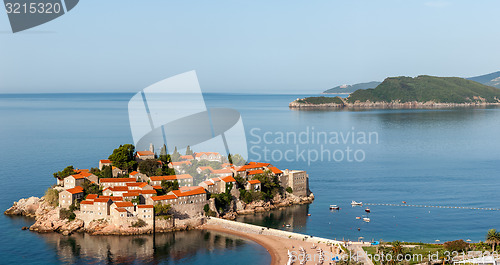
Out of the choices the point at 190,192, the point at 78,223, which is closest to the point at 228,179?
the point at 190,192

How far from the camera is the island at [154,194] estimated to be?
212 feet

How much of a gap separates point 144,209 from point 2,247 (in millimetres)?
16961

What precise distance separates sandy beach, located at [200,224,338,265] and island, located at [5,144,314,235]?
6.87 metres

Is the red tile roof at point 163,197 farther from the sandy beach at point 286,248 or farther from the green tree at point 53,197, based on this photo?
the green tree at point 53,197

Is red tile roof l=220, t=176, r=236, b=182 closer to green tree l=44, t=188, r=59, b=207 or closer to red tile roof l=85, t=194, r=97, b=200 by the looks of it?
red tile roof l=85, t=194, r=97, b=200

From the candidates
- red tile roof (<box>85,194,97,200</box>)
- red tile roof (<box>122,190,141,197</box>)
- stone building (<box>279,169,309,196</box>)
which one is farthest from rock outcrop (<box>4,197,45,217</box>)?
stone building (<box>279,169,309,196</box>)

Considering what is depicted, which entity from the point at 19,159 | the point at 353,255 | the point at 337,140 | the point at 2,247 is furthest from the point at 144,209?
the point at 337,140

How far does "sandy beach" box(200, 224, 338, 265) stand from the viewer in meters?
54.5

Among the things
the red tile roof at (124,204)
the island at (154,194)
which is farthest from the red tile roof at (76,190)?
the red tile roof at (124,204)

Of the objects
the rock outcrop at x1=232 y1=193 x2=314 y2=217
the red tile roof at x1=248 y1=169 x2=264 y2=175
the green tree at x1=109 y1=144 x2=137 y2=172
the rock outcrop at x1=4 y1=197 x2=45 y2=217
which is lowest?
the rock outcrop at x1=232 y1=193 x2=314 y2=217

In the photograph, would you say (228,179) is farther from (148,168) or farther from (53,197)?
(53,197)

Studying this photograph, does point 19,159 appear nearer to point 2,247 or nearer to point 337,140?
point 2,247

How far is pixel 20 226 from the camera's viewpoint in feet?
219

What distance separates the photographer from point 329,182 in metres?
93.6
